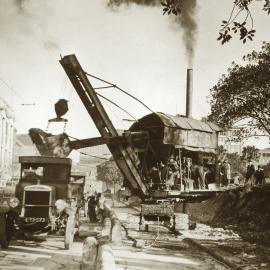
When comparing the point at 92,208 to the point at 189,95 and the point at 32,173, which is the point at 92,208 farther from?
the point at 189,95

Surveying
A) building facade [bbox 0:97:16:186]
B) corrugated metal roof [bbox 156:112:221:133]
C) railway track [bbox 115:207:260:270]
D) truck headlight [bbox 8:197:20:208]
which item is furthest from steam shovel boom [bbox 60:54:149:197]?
building facade [bbox 0:97:16:186]

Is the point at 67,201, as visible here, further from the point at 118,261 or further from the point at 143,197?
the point at 143,197

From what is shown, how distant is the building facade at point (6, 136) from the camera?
50.1m

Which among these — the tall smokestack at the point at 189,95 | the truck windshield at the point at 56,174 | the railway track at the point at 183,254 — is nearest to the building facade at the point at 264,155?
the tall smokestack at the point at 189,95

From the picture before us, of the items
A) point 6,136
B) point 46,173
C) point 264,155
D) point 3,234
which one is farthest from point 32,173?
point 264,155

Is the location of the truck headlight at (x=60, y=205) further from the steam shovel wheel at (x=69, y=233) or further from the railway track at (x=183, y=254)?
the railway track at (x=183, y=254)

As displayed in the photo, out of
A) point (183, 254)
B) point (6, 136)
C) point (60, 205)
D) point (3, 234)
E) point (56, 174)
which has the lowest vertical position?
point (183, 254)

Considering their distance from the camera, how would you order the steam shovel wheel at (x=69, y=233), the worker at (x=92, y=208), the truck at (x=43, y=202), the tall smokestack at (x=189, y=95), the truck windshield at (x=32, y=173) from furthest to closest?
the tall smokestack at (x=189, y=95) < the worker at (x=92, y=208) < the truck windshield at (x=32, y=173) < the truck at (x=43, y=202) < the steam shovel wheel at (x=69, y=233)

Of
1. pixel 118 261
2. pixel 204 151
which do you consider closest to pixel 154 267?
pixel 118 261

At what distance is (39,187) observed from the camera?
45.3 ft

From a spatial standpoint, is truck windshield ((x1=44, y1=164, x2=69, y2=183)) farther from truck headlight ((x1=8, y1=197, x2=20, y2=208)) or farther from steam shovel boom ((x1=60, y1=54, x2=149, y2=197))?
steam shovel boom ((x1=60, y1=54, x2=149, y2=197))

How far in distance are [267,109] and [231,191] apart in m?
5.92

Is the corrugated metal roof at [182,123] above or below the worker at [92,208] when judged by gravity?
above

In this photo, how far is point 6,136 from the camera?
56.7 meters
